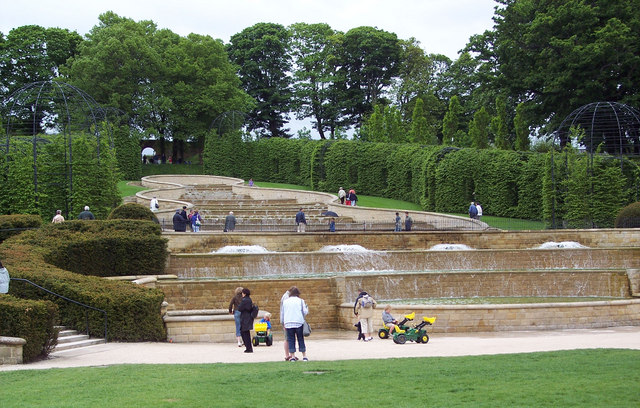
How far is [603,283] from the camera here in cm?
2578

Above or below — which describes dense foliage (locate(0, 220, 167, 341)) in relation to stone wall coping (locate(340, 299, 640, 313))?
above

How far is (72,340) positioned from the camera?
1700cm

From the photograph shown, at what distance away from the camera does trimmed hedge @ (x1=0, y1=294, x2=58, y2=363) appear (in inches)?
567

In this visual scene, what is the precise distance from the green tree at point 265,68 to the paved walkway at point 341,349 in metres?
65.7

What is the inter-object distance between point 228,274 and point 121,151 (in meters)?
41.2

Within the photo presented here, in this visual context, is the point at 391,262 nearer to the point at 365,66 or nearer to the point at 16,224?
the point at 16,224

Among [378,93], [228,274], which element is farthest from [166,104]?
[228,274]

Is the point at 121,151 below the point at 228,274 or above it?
above

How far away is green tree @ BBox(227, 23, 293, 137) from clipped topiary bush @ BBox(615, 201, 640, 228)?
173ft

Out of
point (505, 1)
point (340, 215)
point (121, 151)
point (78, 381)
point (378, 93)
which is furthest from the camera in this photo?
point (378, 93)

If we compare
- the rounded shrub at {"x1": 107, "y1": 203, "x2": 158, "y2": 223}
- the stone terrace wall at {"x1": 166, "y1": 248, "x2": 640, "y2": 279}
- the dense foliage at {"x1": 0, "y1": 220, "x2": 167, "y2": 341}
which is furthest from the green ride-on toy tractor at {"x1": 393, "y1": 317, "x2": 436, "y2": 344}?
the rounded shrub at {"x1": 107, "y1": 203, "x2": 158, "y2": 223}

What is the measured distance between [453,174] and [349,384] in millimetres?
35767

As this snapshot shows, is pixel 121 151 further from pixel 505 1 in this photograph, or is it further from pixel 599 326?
pixel 599 326

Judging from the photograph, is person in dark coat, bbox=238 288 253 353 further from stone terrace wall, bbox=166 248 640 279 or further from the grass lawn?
stone terrace wall, bbox=166 248 640 279
